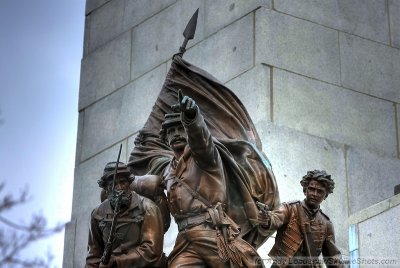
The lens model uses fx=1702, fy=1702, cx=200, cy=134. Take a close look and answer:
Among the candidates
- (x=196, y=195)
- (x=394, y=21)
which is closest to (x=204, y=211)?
(x=196, y=195)

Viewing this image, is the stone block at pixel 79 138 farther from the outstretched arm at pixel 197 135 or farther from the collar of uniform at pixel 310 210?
the collar of uniform at pixel 310 210

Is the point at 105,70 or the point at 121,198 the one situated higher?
the point at 105,70

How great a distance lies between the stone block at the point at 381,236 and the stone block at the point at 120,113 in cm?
357

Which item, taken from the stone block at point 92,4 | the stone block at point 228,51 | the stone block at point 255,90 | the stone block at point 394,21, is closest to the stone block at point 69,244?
the stone block at point 228,51

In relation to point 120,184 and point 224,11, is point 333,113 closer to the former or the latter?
point 224,11

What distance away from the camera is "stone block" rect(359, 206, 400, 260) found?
1564 centimetres

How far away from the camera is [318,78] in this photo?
18.0m

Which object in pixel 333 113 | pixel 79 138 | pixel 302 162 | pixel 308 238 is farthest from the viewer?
pixel 79 138

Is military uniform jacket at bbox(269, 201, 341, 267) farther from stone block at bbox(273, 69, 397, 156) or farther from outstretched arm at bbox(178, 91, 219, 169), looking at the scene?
stone block at bbox(273, 69, 397, 156)

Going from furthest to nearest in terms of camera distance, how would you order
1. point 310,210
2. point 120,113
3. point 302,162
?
1. point 120,113
2. point 302,162
3. point 310,210

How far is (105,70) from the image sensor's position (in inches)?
778

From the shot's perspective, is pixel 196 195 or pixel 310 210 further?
pixel 310 210

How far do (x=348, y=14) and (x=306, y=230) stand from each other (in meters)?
4.57

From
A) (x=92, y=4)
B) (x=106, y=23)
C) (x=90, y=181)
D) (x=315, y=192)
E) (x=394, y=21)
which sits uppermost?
(x=92, y=4)
